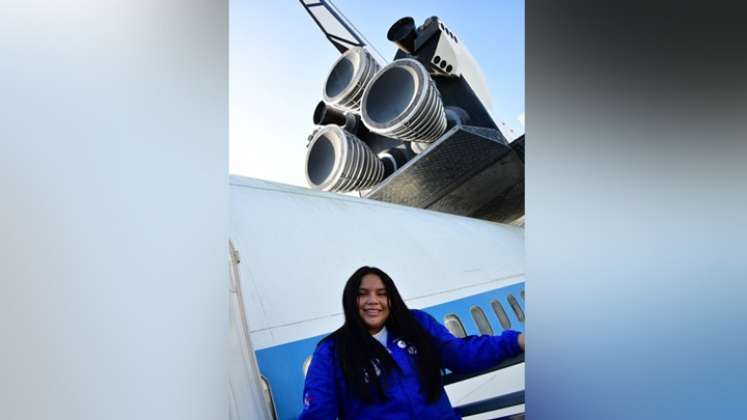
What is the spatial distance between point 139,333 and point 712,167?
582 millimetres

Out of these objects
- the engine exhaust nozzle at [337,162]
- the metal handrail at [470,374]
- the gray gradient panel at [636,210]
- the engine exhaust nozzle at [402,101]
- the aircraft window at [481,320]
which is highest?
the engine exhaust nozzle at [402,101]

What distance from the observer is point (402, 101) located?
759 cm

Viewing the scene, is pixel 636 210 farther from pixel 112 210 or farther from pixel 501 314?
pixel 501 314

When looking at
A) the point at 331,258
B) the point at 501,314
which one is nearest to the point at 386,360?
the point at 331,258

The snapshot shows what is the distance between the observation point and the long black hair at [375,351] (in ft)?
6.23

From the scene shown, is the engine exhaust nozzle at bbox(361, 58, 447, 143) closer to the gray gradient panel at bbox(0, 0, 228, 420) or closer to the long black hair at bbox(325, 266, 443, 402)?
the long black hair at bbox(325, 266, 443, 402)

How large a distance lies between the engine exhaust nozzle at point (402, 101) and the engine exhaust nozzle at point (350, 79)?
2.10ft

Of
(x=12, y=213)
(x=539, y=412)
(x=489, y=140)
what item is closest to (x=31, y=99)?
(x=12, y=213)

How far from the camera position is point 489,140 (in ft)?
30.6

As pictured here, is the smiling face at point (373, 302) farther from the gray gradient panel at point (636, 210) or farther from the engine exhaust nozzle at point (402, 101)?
the engine exhaust nozzle at point (402, 101)

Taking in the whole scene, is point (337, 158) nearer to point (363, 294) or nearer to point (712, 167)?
point (363, 294)

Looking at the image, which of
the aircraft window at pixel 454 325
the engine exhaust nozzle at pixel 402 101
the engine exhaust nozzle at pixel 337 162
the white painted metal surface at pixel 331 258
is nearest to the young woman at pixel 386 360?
the white painted metal surface at pixel 331 258

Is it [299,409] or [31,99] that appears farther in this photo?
[299,409]

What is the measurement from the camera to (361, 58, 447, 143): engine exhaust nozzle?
7316 millimetres
